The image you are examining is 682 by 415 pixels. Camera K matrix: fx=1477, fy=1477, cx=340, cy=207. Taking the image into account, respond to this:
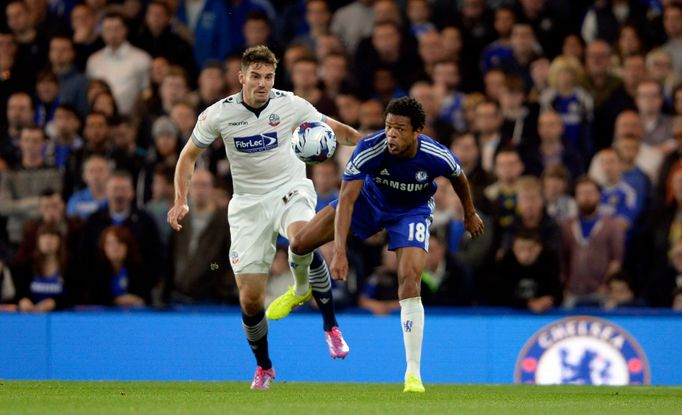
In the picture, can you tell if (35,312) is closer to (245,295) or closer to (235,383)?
(235,383)

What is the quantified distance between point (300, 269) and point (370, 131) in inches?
189

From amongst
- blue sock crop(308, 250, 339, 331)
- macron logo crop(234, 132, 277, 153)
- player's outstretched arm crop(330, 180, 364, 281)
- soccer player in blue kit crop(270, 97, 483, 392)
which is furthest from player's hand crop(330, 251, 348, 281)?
macron logo crop(234, 132, 277, 153)

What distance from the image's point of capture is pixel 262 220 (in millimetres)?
12883

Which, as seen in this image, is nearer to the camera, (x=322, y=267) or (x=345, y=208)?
(x=345, y=208)

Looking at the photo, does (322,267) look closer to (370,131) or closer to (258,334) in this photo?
(258,334)

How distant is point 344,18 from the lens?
65.2 ft

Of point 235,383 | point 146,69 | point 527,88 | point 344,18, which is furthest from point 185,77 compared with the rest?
point 235,383

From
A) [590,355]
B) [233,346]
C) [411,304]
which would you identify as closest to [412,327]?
[411,304]

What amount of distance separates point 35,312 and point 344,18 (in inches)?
250

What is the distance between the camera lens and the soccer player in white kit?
12.6 m

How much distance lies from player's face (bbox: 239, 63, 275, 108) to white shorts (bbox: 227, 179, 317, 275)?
2.74 feet

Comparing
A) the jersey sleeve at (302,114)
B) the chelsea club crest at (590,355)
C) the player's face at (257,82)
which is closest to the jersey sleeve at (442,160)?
the jersey sleeve at (302,114)

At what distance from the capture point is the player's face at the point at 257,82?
12297 millimetres

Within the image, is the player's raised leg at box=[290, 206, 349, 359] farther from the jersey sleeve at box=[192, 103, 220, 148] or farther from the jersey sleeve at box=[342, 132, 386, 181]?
the jersey sleeve at box=[192, 103, 220, 148]
